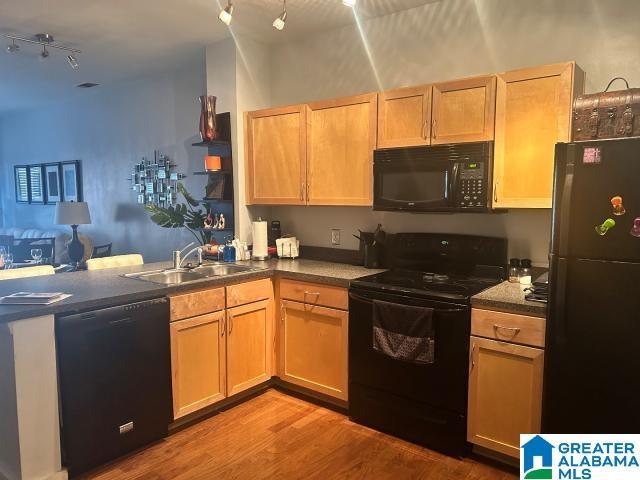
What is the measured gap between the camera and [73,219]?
5273 mm

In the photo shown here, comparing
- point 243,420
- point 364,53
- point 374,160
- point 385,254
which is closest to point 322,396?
point 243,420

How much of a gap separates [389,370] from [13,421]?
189cm

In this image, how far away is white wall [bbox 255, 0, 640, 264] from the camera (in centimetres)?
245

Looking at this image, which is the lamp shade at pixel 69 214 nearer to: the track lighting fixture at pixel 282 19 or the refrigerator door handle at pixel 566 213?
the track lighting fixture at pixel 282 19

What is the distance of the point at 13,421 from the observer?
6.74ft

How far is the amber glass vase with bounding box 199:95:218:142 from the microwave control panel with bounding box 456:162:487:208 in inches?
78.7

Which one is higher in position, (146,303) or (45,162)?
(45,162)

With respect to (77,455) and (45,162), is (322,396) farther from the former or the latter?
(45,162)

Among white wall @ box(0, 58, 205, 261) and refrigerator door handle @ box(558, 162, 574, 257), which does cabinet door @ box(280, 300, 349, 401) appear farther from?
white wall @ box(0, 58, 205, 261)

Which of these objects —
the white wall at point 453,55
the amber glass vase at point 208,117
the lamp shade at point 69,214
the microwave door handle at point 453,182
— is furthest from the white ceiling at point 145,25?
the lamp shade at point 69,214

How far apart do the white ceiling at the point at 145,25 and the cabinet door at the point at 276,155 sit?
2.12 ft

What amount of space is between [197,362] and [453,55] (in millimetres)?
2544

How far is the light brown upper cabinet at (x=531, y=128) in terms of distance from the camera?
2283 millimetres

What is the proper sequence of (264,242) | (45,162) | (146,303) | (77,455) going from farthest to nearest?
(45,162)
(264,242)
(146,303)
(77,455)
